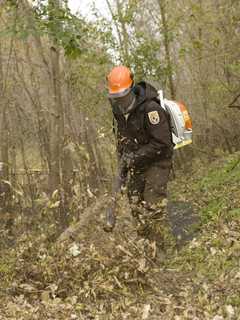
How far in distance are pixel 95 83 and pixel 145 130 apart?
7.93 meters

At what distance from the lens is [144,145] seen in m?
6.27

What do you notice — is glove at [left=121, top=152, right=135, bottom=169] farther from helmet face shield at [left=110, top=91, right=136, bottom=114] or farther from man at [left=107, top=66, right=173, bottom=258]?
helmet face shield at [left=110, top=91, right=136, bottom=114]

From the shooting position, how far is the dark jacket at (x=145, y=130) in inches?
237

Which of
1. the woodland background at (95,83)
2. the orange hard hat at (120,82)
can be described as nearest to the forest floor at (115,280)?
the orange hard hat at (120,82)

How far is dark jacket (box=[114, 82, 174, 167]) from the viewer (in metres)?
6.03

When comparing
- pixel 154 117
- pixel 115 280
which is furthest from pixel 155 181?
pixel 115 280

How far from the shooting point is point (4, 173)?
8578 mm

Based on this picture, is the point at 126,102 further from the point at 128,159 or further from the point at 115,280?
the point at 115,280

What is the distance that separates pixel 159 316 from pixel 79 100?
8993mm

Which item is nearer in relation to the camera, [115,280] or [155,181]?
[115,280]

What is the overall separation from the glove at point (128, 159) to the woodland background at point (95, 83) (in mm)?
909

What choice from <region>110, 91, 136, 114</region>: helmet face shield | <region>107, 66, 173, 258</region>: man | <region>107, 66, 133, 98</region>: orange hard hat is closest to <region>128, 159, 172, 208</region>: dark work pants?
<region>107, 66, 173, 258</region>: man

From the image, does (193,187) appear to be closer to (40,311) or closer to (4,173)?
(4,173)

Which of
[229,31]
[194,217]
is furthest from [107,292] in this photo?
[229,31]
